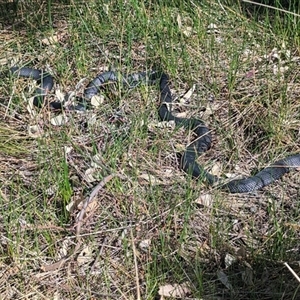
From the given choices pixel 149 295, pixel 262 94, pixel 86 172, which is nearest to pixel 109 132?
pixel 86 172

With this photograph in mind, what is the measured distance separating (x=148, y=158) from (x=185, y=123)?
424mm

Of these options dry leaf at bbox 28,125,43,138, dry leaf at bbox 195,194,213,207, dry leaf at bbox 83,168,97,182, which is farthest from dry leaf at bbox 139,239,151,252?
dry leaf at bbox 28,125,43,138

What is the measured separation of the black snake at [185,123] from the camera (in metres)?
3.21

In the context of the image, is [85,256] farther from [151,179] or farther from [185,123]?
[185,123]

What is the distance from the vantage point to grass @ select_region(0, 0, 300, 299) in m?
2.68

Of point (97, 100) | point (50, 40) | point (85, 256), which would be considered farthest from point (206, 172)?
point (50, 40)

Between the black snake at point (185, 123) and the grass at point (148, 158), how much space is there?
5cm

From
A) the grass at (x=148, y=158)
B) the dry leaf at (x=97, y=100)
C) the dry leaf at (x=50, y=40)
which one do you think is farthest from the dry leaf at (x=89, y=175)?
the dry leaf at (x=50, y=40)

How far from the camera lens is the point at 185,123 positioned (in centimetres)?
366

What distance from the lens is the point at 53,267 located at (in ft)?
9.05

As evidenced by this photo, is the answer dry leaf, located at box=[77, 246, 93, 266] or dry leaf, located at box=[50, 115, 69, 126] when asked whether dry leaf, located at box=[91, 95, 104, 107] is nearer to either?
dry leaf, located at box=[50, 115, 69, 126]

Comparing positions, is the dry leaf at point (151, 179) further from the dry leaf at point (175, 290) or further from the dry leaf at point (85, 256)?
the dry leaf at point (175, 290)

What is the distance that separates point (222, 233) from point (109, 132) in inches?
40.0

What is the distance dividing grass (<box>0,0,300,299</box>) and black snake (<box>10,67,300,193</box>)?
5cm
